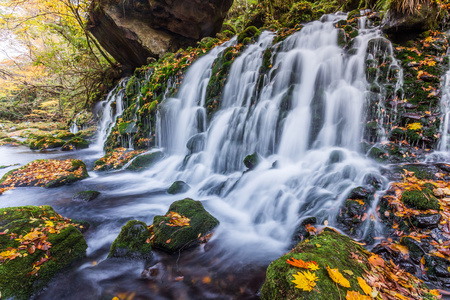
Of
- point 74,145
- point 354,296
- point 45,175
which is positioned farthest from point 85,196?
point 74,145

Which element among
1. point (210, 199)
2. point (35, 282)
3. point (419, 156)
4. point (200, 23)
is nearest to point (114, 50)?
point (200, 23)

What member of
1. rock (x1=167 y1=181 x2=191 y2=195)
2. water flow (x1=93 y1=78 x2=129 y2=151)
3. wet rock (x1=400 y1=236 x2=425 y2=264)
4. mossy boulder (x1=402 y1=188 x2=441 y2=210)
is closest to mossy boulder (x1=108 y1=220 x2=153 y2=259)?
rock (x1=167 y1=181 x2=191 y2=195)

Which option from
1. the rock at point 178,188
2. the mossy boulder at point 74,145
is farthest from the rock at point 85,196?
the mossy boulder at point 74,145

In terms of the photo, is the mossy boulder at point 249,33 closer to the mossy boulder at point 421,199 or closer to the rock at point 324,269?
the mossy boulder at point 421,199

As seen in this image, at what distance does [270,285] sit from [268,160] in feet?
13.6

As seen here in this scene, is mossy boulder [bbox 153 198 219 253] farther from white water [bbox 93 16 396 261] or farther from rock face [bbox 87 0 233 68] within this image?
rock face [bbox 87 0 233 68]

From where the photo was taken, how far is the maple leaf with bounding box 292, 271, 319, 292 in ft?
5.28

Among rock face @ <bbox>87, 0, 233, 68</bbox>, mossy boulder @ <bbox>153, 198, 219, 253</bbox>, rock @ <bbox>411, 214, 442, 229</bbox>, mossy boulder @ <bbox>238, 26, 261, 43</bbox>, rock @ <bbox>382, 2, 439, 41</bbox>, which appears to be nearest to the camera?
rock @ <bbox>411, 214, 442, 229</bbox>

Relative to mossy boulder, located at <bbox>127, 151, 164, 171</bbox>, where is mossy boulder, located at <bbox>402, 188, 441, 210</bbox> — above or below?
above

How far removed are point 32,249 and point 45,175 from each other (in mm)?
5334

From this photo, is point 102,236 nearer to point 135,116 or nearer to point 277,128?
point 277,128

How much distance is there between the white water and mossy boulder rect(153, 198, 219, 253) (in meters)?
0.32

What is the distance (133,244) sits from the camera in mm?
3184

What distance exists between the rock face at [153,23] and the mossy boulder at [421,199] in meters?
11.7
